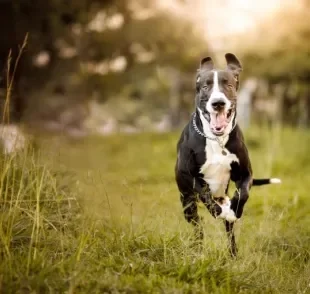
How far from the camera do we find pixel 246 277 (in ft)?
13.7

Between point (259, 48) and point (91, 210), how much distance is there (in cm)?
1018

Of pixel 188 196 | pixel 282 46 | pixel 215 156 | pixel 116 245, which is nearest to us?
pixel 116 245

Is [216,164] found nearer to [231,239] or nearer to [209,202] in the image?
[209,202]

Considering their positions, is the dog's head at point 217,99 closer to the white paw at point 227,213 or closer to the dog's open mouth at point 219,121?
the dog's open mouth at point 219,121

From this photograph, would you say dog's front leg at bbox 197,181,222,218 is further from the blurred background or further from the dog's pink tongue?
the blurred background

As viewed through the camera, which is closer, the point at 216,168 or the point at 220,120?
the point at 220,120

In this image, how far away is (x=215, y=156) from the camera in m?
4.80

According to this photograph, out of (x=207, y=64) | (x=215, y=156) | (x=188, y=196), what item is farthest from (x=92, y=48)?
(x=215, y=156)

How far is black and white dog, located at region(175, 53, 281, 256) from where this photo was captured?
185 inches

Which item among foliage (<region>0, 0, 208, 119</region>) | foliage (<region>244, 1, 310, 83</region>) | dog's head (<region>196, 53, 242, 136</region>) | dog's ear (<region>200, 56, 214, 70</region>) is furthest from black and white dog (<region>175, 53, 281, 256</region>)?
foliage (<region>244, 1, 310, 83</region>)

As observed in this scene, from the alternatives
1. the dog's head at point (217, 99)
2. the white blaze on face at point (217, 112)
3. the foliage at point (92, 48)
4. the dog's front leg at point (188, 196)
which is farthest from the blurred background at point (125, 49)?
the white blaze on face at point (217, 112)

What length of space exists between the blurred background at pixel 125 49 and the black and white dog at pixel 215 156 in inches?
338

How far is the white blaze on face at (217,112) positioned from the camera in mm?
4609

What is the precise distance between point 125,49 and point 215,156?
995 cm
